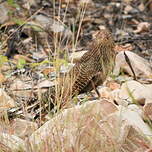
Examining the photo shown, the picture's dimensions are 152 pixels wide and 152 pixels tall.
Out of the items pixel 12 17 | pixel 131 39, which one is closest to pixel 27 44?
pixel 12 17

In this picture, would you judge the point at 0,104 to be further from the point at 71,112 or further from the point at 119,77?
the point at 119,77

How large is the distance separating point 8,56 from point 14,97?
4.61 ft

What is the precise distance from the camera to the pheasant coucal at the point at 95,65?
16.3 ft

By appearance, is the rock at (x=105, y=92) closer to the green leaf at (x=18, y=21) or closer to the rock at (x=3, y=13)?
the green leaf at (x=18, y=21)

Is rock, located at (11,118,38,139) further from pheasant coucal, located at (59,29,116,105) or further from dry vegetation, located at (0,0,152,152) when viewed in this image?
pheasant coucal, located at (59,29,116,105)

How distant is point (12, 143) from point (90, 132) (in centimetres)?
49

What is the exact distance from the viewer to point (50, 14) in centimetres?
768

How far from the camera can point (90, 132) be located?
3.73 metres

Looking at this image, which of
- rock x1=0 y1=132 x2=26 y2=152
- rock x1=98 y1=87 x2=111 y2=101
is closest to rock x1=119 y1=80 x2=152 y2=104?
rock x1=98 y1=87 x2=111 y2=101

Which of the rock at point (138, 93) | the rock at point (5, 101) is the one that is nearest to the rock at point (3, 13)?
the rock at point (5, 101)

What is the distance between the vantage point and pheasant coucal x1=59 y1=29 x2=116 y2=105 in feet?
16.3

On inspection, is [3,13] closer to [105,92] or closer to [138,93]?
[105,92]

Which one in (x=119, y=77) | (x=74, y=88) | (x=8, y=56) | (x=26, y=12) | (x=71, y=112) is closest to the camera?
(x=71, y=112)

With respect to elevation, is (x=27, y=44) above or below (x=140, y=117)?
below
